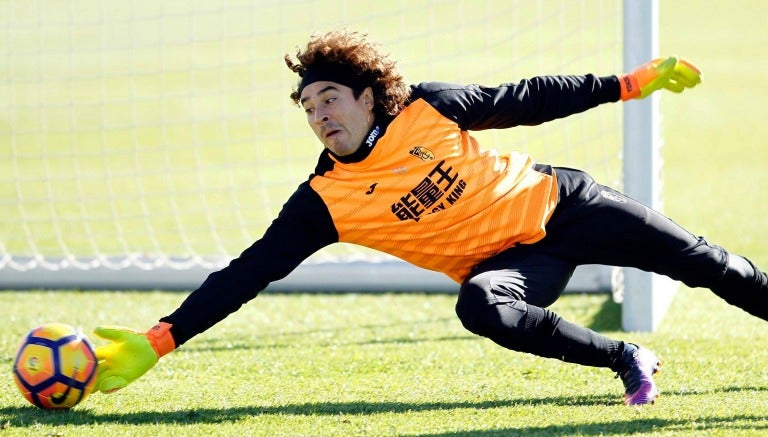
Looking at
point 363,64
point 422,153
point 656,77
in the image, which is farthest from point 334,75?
point 656,77

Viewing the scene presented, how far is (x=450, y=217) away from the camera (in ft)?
14.0

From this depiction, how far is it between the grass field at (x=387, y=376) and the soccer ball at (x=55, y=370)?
3.3 inches

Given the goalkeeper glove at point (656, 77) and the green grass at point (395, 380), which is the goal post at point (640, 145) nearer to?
the green grass at point (395, 380)

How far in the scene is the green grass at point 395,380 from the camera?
13.1ft

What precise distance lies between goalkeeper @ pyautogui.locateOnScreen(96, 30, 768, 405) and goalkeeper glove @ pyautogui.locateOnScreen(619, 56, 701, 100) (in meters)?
0.16

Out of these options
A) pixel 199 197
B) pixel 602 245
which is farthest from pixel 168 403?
pixel 199 197

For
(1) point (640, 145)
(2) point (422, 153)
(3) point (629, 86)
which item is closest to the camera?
(2) point (422, 153)

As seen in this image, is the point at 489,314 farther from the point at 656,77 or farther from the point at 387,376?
the point at 656,77

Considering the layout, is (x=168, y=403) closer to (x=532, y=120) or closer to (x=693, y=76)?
(x=532, y=120)

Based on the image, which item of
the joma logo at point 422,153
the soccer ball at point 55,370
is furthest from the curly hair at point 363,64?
the soccer ball at point 55,370

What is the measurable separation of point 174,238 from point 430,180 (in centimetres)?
478

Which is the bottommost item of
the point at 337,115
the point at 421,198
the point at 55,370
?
the point at 55,370

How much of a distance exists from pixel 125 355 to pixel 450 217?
1.33 m

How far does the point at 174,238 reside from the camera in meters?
8.66
